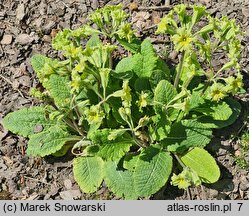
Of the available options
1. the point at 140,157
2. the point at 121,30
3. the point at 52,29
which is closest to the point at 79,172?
the point at 140,157

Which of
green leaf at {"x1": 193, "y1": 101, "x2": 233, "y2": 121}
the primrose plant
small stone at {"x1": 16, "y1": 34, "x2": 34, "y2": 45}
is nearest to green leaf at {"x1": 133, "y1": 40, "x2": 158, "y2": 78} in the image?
the primrose plant

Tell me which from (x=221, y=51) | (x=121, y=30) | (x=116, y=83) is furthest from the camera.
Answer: (x=221, y=51)

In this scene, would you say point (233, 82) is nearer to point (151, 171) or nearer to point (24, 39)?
point (151, 171)

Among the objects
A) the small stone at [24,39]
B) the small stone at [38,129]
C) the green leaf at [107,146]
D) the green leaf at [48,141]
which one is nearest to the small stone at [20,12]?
the small stone at [24,39]

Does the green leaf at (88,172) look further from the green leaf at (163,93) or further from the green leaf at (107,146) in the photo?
the green leaf at (163,93)

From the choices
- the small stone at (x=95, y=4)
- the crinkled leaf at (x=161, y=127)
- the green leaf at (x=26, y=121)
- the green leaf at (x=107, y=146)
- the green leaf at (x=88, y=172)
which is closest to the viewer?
the green leaf at (x=107, y=146)

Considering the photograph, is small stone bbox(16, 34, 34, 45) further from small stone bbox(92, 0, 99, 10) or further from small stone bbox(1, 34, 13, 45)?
small stone bbox(92, 0, 99, 10)

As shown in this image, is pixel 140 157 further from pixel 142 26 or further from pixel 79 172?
pixel 142 26
